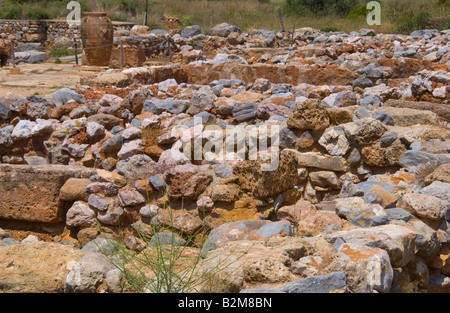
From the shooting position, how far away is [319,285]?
2.52m

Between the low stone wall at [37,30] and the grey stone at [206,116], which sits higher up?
the low stone wall at [37,30]

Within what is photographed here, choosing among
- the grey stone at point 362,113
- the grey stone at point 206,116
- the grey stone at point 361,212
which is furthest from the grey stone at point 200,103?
the grey stone at point 361,212

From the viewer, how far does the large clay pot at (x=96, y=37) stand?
39.0 feet

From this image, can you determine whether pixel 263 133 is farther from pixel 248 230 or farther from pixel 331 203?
pixel 248 230

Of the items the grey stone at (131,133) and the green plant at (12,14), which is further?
the green plant at (12,14)

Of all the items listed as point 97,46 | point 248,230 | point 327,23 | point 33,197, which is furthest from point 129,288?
point 327,23

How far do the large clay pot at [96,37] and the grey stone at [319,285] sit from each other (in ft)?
34.6

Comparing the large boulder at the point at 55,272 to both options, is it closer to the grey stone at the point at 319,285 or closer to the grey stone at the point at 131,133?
the grey stone at the point at 319,285

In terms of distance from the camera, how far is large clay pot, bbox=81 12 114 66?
1188 cm

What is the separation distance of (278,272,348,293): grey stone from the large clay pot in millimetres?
10554

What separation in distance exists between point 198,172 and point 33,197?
174cm

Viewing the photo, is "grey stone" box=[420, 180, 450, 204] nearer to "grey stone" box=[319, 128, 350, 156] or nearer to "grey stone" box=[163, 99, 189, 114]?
"grey stone" box=[319, 128, 350, 156]

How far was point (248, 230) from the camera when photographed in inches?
150

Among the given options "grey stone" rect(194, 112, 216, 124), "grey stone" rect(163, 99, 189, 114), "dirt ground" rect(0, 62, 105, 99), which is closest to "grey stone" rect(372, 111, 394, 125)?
"grey stone" rect(194, 112, 216, 124)
